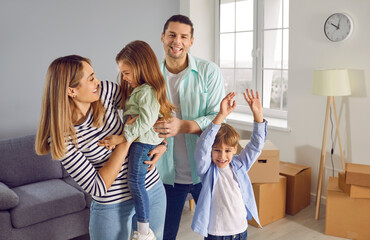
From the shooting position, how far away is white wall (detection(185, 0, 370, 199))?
3.50 meters

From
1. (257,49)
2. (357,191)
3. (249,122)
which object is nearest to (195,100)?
(357,191)

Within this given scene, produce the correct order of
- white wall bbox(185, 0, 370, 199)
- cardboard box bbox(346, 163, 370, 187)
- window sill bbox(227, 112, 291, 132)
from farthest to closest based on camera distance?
1. window sill bbox(227, 112, 291, 132)
2. white wall bbox(185, 0, 370, 199)
3. cardboard box bbox(346, 163, 370, 187)

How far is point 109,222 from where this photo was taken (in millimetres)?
1534

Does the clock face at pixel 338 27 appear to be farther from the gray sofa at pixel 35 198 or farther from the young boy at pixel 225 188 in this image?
the gray sofa at pixel 35 198

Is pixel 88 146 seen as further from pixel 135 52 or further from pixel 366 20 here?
pixel 366 20

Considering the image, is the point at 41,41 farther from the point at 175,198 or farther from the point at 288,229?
the point at 288,229

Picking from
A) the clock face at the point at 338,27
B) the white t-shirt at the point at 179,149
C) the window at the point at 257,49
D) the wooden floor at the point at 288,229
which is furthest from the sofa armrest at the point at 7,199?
the clock face at the point at 338,27

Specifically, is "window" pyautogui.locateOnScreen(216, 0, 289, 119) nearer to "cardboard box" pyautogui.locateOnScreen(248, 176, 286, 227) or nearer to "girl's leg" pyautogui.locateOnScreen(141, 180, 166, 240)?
"cardboard box" pyautogui.locateOnScreen(248, 176, 286, 227)

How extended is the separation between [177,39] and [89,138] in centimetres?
68

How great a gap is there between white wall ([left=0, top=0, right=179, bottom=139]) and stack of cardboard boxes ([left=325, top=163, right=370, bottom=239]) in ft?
8.03

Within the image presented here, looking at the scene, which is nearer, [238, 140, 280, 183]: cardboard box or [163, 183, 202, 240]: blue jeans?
[163, 183, 202, 240]: blue jeans

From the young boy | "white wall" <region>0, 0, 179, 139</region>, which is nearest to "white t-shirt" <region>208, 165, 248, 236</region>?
the young boy

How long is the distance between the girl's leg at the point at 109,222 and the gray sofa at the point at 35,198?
1.60 m

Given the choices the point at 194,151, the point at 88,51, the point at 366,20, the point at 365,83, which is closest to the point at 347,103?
the point at 365,83
